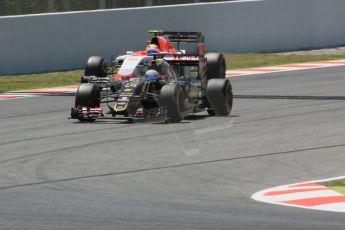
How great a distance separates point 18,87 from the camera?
68.9ft

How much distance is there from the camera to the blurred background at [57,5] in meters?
23.2

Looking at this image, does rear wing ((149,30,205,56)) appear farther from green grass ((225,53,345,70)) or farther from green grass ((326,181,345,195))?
green grass ((225,53,345,70))

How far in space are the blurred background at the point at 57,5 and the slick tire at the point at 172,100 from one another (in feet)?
31.2

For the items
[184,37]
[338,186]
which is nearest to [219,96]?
[184,37]

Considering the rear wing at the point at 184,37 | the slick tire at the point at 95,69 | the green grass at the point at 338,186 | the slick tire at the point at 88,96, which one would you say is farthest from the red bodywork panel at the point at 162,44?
the green grass at the point at 338,186

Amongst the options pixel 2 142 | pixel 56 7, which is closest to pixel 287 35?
pixel 56 7

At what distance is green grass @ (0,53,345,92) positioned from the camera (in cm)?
2128

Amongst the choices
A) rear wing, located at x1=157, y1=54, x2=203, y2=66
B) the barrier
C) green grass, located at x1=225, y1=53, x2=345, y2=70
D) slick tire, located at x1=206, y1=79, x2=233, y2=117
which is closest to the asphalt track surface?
slick tire, located at x1=206, y1=79, x2=233, y2=117

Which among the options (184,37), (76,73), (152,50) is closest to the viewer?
(152,50)

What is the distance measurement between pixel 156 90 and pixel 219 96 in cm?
98

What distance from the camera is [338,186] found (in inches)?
385

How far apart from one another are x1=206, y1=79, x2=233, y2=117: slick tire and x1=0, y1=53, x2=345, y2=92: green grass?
6603 mm

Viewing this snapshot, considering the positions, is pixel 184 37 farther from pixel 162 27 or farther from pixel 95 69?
pixel 162 27

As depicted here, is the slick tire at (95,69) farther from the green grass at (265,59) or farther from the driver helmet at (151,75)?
the green grass at (265,59)
